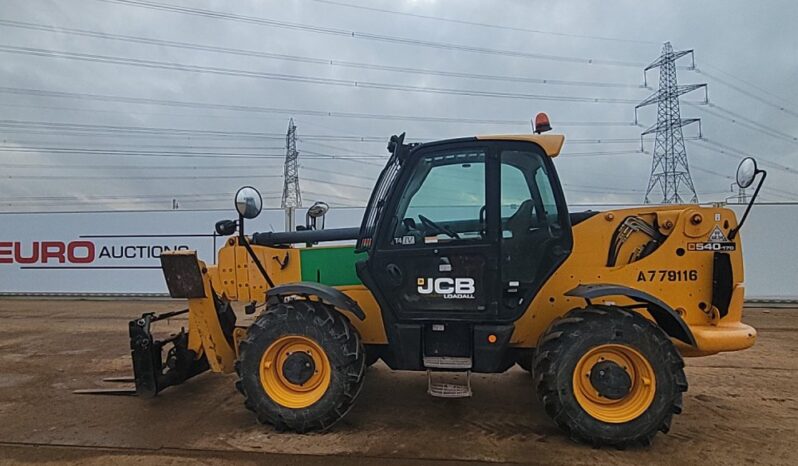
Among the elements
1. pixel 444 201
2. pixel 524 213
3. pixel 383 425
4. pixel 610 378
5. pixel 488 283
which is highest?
pixel 444 201

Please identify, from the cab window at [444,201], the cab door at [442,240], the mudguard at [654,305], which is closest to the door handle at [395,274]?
the cab door at [442,240]

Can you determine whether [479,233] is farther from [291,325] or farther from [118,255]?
[118,255]

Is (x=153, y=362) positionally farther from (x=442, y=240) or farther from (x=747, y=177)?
(x=747, y=177)

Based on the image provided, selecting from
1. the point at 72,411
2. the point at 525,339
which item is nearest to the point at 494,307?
the point at 525,339

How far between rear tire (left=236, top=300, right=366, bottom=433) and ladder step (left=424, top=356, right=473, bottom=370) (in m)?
0.55

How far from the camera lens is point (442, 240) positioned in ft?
13.7

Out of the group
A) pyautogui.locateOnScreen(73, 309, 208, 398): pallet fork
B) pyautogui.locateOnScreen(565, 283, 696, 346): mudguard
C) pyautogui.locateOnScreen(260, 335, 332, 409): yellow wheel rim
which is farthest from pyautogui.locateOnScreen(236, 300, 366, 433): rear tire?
pyautogui.locateOnScreen(565, 283, 696, 346): mudguard

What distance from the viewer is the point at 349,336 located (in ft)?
13.6

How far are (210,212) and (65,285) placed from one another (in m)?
4.95

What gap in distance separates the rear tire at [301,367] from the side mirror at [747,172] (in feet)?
11.4

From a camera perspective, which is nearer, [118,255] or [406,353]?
[406,353]

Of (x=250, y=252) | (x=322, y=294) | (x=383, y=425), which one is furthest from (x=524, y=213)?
(x=250, y=252)

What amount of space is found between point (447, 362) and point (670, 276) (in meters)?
2.01

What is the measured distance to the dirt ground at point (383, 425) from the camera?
3725 mm
